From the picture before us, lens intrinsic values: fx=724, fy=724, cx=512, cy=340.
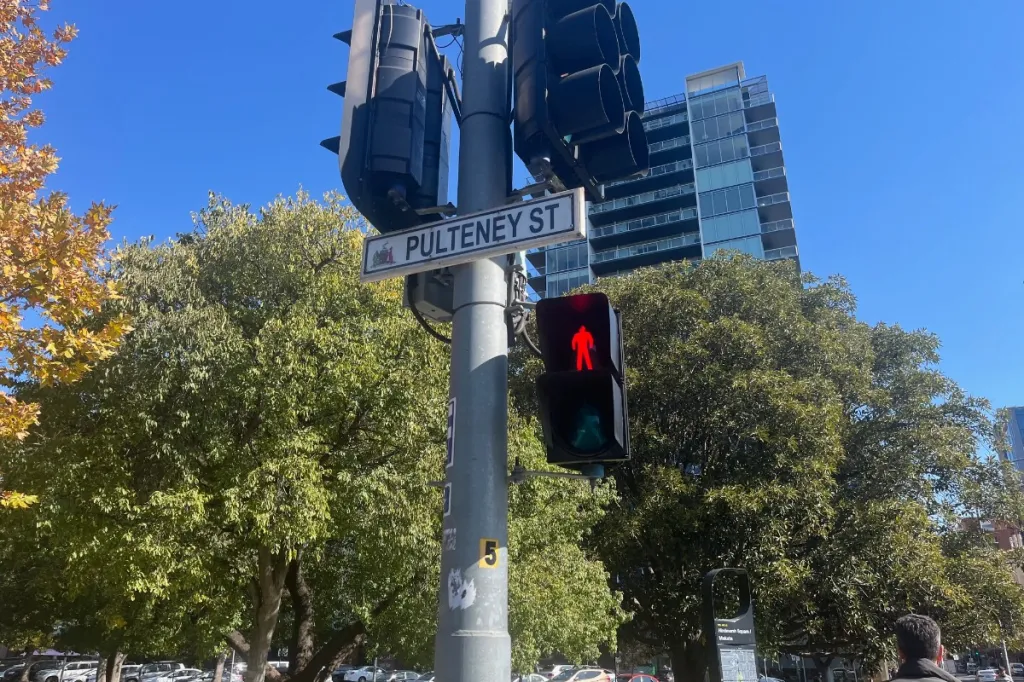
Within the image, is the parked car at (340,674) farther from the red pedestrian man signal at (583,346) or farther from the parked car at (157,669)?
the red pedestrian man signal at (583,346)

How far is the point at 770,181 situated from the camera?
3098 inches

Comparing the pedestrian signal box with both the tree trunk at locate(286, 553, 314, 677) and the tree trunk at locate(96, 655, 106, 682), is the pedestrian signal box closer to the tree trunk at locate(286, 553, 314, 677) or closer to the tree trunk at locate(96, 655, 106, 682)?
the tree trunk at locate(286, 553, 314, 677)

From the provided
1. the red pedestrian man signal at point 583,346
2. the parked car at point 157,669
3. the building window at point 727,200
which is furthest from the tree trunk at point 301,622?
the building window at point 727,200

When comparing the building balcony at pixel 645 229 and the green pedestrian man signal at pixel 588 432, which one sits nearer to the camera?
the green pedestrian man signal at pixel 588 432

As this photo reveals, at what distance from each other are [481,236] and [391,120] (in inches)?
39.7

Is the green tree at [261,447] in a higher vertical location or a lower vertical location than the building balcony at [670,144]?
lower

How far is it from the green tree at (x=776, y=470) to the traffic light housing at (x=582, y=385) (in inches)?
654

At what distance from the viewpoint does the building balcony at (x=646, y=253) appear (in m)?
79.4

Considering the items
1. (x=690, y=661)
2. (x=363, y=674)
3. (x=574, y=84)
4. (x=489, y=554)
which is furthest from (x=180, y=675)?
(x=574, y=84)

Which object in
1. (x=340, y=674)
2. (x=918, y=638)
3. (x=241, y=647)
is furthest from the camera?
(x=340, y=674)

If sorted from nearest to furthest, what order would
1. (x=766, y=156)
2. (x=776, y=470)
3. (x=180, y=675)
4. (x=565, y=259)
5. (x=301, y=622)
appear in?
1. (x=301, y=622)
2. (x=776, y=470)
3. (x=180, y=675)
4. (x=766, y=156)
5. (x=565, y=259)

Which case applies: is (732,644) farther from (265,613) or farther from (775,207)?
(775,207)

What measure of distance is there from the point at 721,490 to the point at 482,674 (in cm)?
1735

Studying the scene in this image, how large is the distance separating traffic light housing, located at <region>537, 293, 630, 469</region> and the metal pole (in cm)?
23
